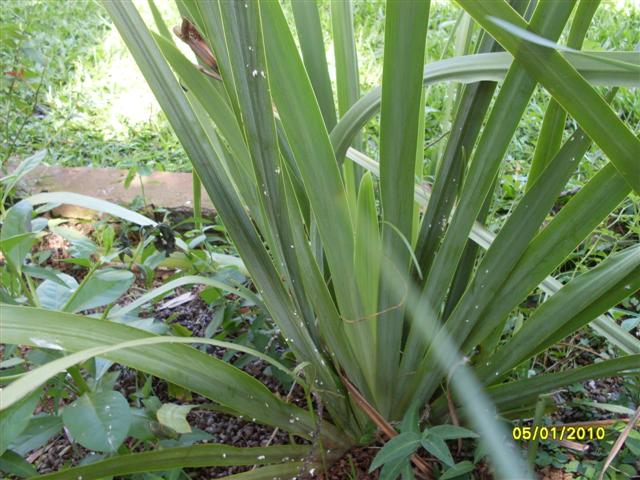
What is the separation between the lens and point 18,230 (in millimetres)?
984

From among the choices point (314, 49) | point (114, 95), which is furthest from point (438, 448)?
point (114, 95)

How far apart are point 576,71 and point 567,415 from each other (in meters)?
0.63

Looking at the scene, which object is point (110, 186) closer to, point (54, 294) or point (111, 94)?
point (111, 94)

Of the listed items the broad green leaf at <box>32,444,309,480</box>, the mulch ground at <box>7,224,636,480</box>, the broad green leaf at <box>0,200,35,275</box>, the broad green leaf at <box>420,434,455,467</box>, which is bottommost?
the mulch ground at <box>7,224,636,480</box>

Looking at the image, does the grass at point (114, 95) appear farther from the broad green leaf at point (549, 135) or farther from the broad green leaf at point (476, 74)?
the broad green leaf at point (476, 74)

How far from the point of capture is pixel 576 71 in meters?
0.69

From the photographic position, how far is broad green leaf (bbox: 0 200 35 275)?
0.94 m

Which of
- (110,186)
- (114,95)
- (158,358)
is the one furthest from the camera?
(114,95)

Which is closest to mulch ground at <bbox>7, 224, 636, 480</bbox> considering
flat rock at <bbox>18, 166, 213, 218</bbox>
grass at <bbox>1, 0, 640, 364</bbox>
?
flat rock at <bbox>18, 166, 213, 218</bbox>

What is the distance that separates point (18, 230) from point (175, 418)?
0.37 metres

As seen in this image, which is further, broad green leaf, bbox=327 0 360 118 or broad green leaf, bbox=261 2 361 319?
→ broad green leaf, bbox=327 0 360 118

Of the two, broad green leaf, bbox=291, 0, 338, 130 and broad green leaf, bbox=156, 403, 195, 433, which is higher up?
broad green leaf, bbox=291, 0, 338, 130
